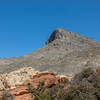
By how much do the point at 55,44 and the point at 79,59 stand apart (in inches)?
1077

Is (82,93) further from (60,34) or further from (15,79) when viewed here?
(60,34)

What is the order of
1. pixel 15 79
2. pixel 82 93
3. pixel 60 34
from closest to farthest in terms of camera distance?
1. pixel 82 93
2. pixel 15 79
3. pixel 60 34

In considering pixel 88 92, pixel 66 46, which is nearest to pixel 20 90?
pixel 88 92

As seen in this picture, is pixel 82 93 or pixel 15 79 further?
pixel 15 79

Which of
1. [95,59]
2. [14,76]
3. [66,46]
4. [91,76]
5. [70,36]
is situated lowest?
[91,76]

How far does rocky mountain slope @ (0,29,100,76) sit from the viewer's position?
4022 centimetres

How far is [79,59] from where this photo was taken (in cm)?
4472

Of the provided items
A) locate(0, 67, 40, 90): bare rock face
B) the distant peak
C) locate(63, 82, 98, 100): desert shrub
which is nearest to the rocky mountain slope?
the distant peak

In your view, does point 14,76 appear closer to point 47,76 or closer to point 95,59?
point 47,76

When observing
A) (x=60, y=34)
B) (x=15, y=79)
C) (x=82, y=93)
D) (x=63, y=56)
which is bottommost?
(x=82, y=93)

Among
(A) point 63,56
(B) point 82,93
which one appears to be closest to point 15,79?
(B) point 82,93

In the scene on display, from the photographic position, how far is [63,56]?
53.4 m

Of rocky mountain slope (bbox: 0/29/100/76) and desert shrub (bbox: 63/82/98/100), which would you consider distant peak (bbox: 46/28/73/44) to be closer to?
rocky mountain slope (bbox: 0/29/100/76)

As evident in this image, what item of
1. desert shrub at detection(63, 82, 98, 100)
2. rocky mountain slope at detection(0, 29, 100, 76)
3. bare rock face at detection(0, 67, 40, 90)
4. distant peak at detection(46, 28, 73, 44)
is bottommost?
desert shrub at detection(63, 82, 98, 100)
